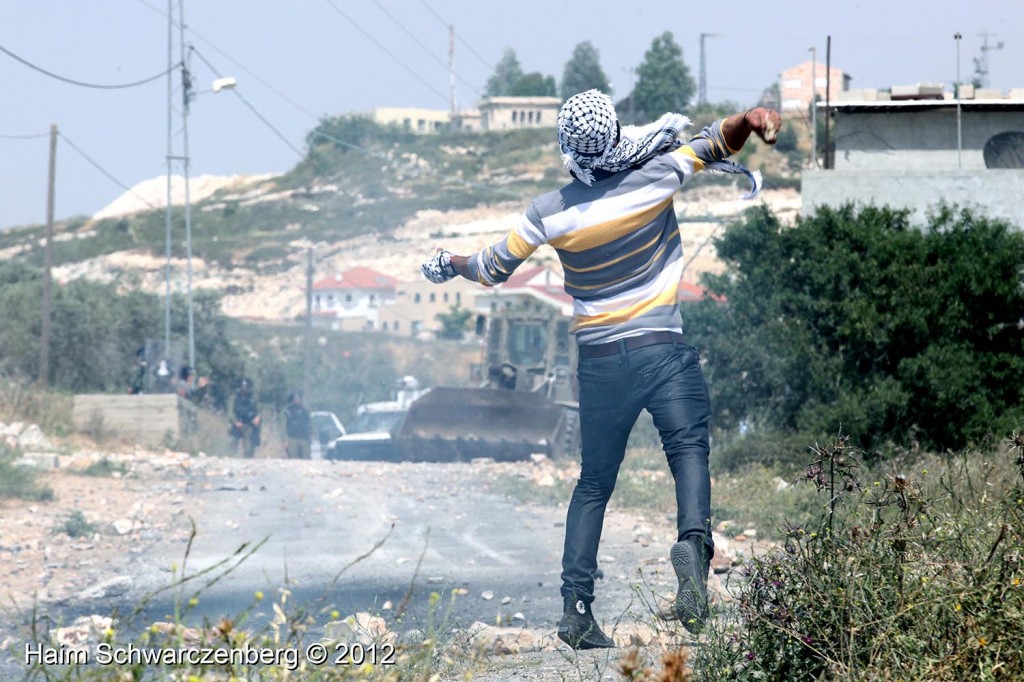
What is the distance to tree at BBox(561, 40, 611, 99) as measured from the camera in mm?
91500

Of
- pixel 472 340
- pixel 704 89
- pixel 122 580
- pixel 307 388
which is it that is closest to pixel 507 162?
pixel 704 89

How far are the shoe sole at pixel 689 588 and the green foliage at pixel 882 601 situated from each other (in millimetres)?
215

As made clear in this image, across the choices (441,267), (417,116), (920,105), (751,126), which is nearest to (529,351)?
(920,105)

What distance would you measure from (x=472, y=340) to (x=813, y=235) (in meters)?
44.7

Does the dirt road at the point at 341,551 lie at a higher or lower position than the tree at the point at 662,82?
lower

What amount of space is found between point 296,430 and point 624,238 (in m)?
22.9

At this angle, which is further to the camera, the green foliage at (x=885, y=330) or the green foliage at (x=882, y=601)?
the green foliage at (x=885, y=330)

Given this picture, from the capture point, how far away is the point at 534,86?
10938cm

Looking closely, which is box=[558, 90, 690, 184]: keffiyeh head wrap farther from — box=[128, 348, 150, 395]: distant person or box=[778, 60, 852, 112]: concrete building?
→ box=[778, 60, 852, 112]: concrete building

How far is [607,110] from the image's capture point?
4434 mm

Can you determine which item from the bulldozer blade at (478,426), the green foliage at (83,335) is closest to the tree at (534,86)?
the green foliage at (83,335)

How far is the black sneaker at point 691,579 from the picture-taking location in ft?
13.1

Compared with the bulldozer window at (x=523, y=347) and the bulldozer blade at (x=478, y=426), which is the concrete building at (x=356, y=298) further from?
the bulldozer blade at (x=478, y=426)

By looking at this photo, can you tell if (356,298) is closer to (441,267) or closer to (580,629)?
(441,267)
